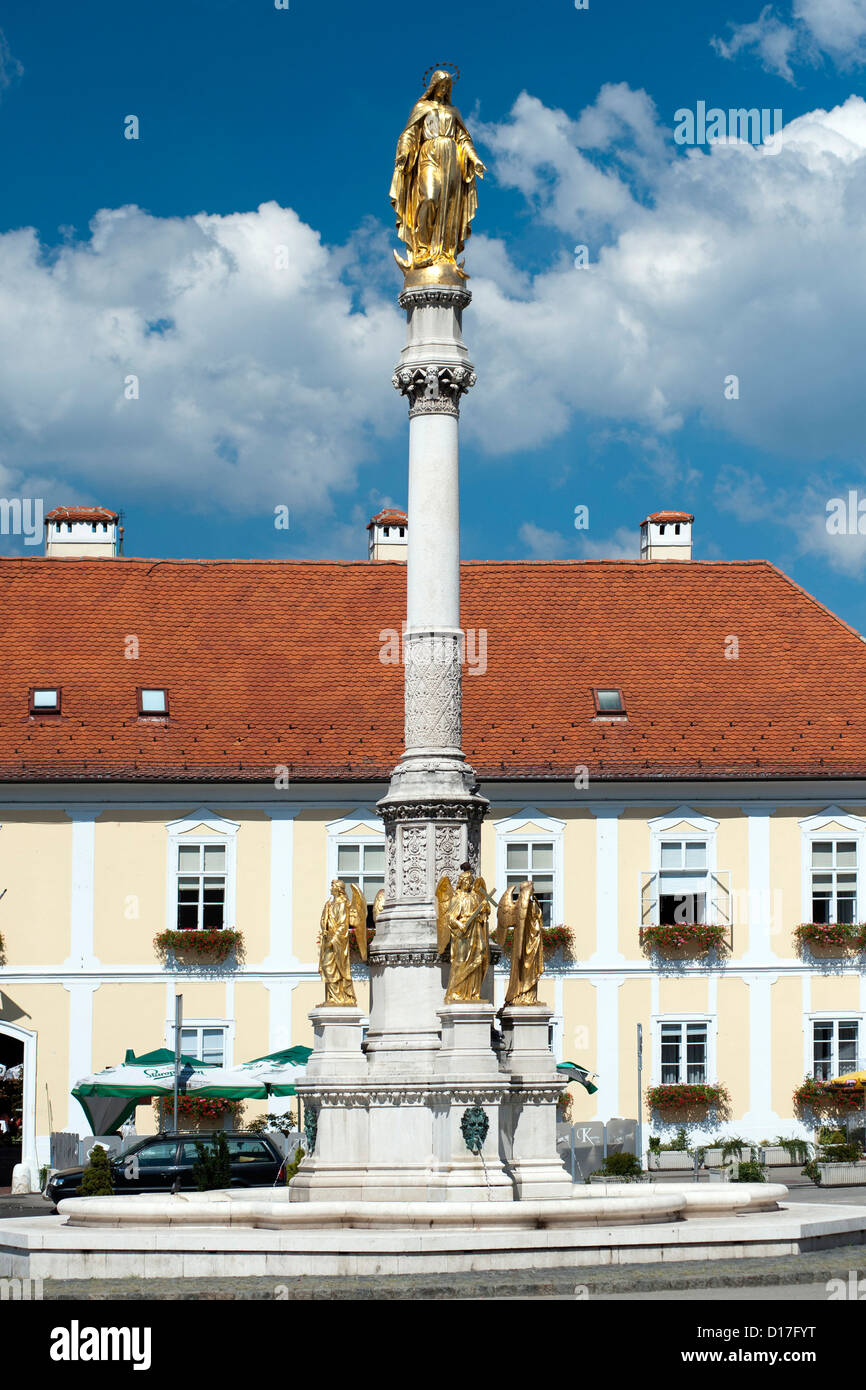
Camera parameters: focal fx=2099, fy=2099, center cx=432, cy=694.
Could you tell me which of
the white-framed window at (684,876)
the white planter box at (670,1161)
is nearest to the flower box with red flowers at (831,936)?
the white-framed window at (684,876)

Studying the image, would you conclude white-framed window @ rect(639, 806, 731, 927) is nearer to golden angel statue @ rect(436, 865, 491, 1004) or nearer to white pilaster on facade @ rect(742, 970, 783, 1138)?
white pilaster on facade @ rect(742, 970, 783, 1138)

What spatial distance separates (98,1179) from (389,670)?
1690 centimetres

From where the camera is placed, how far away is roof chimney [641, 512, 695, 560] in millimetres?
47906

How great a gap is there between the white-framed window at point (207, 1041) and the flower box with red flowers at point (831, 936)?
11.3 meters

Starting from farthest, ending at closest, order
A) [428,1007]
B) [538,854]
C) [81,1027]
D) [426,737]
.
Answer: [538,854], [81,1027], [426,737], [428,1007]

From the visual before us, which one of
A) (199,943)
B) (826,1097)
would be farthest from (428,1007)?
(826,1097)

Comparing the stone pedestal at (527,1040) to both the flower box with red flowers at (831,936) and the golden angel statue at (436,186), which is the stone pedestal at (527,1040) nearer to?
the golden angel statue at (436,186)

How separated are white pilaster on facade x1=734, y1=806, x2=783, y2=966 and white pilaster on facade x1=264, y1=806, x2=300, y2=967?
8684mm

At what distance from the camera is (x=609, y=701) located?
138 feet

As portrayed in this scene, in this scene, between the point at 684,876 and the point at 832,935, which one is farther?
the point at 684,876

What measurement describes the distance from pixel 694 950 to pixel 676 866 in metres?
1.67

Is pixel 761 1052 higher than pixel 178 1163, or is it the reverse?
pixel 761 1052

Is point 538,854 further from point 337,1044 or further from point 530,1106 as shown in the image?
point 530,1106

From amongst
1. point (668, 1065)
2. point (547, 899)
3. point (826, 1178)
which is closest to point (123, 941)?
point (547, 899)
